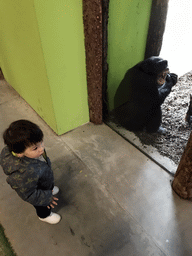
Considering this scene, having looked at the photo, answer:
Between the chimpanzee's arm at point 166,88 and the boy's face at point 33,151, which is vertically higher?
the boy's face at point 33,151

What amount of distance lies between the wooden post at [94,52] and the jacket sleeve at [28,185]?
1.29 meters

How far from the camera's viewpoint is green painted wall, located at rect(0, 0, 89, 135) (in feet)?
5.54

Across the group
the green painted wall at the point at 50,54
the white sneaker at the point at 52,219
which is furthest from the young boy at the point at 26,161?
the green painted wall at the point at 50,54

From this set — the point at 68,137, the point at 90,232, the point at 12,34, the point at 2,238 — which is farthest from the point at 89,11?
the point at 2,238

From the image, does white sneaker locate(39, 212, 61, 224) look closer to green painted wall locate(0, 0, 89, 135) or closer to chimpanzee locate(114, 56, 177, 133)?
green painted wall locate(0, 0, 89, 135)

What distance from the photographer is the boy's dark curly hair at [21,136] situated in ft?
3.62

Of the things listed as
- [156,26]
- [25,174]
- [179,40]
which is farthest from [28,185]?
[179,40]

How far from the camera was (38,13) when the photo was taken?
1579mm

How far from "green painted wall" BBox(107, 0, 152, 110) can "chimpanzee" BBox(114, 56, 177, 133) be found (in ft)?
0.75

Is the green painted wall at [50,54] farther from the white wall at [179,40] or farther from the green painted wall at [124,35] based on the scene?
the white wall at [179,40]

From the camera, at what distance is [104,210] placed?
1.74 metres

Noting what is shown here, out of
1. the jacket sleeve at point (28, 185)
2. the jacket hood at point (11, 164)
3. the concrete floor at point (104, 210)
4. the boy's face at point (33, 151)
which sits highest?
the boy's face at point (33, 151)

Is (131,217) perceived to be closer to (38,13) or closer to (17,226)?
(17,226)

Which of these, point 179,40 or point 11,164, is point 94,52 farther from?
point 179,40
